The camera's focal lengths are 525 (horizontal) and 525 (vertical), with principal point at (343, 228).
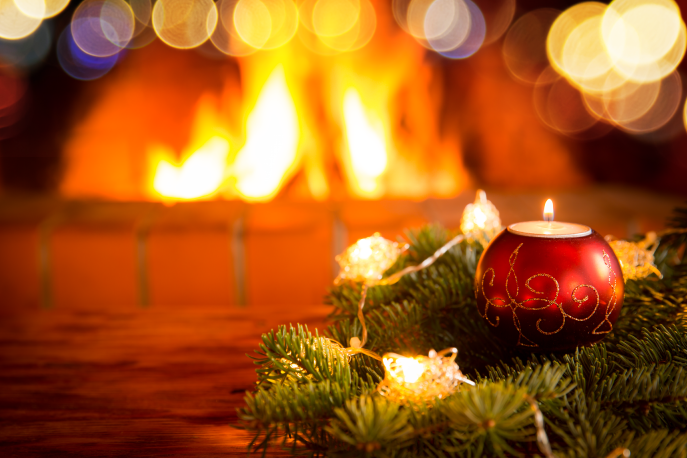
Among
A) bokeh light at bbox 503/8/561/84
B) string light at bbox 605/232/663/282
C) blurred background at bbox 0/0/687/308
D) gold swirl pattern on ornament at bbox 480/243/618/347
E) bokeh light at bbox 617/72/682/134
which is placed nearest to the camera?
gold swirl pattern on ornament at bbox 480/243/618/347

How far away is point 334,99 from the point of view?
76.1 inches

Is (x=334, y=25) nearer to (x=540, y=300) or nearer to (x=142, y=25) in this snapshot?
(x=142, y=25)

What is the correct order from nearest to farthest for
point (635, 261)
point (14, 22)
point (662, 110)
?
point (635, 261)
point (662, 110)
point (14, 22)

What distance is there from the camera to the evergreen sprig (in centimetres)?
33

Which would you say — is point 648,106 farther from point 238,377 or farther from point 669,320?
point 238,377

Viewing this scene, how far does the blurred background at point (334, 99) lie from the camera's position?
1827 millimetres

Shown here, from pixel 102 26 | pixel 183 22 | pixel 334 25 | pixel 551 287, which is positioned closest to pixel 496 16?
pixel 334 25

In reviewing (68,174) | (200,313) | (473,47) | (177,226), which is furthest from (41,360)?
(473,47)

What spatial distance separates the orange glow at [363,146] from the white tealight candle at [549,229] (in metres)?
1.32

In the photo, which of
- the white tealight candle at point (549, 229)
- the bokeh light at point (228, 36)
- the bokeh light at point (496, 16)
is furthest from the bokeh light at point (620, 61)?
the white tealight candle at point (549, 229)

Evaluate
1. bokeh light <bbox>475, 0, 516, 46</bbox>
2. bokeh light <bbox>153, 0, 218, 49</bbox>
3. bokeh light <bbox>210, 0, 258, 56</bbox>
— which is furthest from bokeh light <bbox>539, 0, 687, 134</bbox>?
bokeh light <bbox>153, 0, 218, 49</bbox>

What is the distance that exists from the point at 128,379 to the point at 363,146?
137 centimetres

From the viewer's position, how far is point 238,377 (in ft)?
2.02

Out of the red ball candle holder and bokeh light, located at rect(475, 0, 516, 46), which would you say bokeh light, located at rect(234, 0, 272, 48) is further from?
the red ball candle holder
